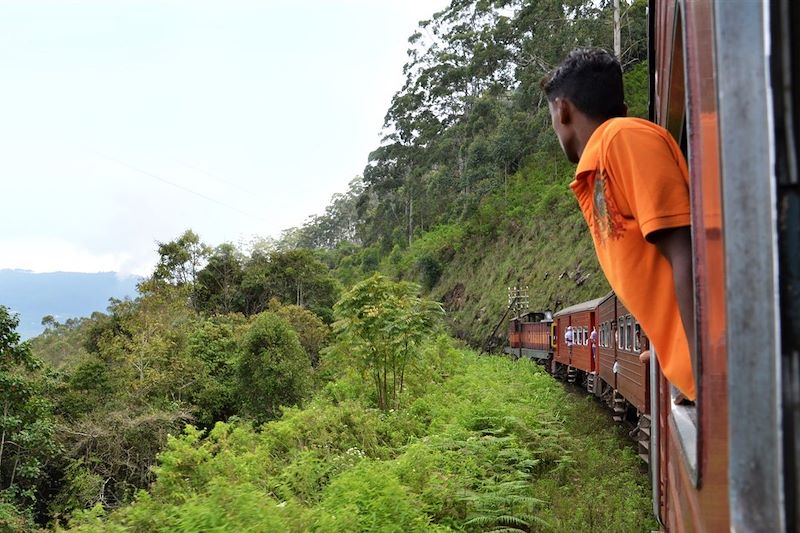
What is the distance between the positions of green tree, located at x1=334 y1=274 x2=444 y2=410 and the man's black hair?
11.9 meters

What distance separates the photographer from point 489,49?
130ft

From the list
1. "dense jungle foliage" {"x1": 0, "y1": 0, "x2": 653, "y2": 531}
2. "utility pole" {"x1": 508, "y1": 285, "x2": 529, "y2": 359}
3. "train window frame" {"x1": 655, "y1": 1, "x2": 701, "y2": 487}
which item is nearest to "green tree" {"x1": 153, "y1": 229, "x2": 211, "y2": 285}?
"dense jungle foliage" {"x1": 0, "y1": 0, "x2": 653, "y2": 531}

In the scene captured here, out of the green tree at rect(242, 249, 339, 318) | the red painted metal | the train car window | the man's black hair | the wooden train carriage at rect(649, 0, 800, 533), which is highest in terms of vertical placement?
the green tree at rect(242, 249, 339, 318)

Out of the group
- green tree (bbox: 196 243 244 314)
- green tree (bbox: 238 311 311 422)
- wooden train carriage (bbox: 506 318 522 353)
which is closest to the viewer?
green tree (bbox: 238 311 311 422)

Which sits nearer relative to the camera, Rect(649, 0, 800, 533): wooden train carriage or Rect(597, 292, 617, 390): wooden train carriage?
Rect(649, 0, 800, 533): wooden train carriage

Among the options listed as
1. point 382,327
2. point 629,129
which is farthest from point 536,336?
point 629,129

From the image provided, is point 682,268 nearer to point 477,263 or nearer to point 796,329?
point 796,329

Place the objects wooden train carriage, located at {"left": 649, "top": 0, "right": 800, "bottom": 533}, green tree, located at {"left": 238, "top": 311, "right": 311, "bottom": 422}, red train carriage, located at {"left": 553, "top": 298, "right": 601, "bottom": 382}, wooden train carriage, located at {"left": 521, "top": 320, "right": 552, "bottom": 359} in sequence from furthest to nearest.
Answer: wooden train carriage, located at {"left": 521, "top": 320, "right": 552, "bottom": 359}
green tree, located at {"left": 238, "top": 311, "right": 311, "bottom": 422}
red train carriage, located at {"left": 553, "top": 298, "right": 601, "bottom": 382}
wooden train carriage, located at {"left": 649, "top": 0, "right": 800, "bottom": 533}

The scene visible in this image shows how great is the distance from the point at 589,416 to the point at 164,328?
1815cm

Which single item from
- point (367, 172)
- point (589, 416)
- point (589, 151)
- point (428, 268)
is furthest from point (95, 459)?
point (367, 172)

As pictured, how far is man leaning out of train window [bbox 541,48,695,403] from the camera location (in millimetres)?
Answer: 1016

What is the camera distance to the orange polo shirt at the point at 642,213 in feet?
3.42

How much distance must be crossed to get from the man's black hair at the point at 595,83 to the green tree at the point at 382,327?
11884mm

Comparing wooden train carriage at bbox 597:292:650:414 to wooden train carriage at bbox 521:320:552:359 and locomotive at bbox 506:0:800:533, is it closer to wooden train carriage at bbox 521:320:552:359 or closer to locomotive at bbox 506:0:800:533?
locomotive at bbox 506:0:800:533
